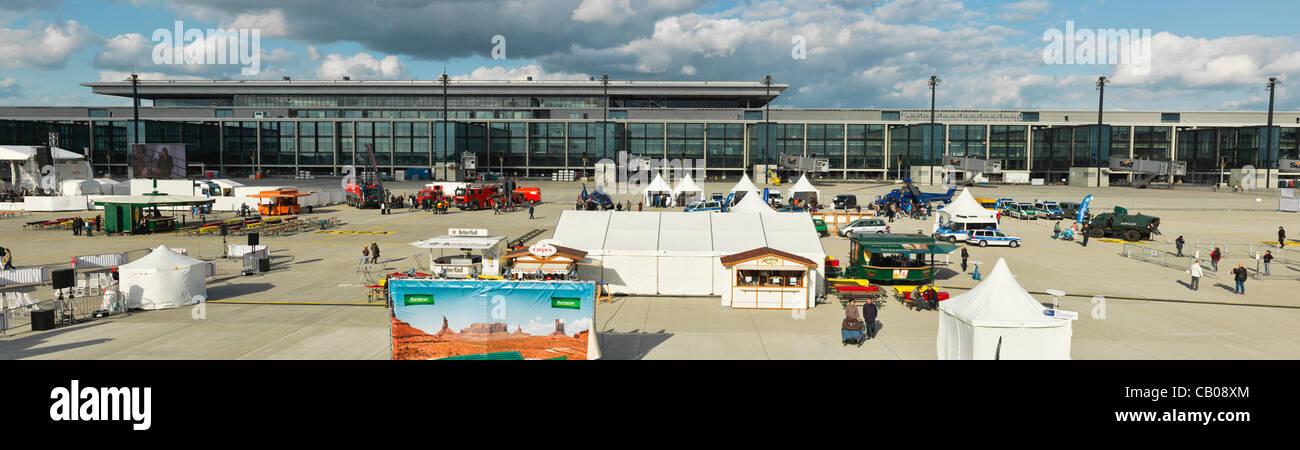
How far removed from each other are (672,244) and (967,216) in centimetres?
2374

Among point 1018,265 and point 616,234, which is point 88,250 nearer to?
point 616,234

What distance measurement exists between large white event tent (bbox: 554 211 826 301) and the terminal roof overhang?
4692 inches

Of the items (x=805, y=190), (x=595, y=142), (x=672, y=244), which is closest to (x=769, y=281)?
(x=672, y=244)

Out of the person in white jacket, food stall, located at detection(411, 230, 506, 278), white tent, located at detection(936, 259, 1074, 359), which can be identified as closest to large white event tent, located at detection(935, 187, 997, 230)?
the person in white jacket

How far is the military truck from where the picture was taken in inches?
1644

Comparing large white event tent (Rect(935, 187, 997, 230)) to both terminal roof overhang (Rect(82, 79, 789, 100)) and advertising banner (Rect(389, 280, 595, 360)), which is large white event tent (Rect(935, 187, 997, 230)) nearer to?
advertising banner (Rect(389, 280, 595, 360))

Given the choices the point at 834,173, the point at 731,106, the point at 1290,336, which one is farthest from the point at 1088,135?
the point at 1290,336

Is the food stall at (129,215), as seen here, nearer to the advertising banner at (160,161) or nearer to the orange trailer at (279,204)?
the orange trailer at (279,204)

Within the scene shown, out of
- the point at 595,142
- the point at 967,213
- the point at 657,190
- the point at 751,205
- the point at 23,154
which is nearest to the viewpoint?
the point at 967,213

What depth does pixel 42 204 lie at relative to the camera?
5969 centimetres

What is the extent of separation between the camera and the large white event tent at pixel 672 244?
79.1 ft

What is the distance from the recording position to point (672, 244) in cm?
2491

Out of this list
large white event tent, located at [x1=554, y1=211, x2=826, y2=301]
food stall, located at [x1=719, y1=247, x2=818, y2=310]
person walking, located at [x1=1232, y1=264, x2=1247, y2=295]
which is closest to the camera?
food stall, located at [x1=719, y1=247, x2=818, y2=310]

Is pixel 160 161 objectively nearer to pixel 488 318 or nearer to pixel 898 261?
pixel 488 318
